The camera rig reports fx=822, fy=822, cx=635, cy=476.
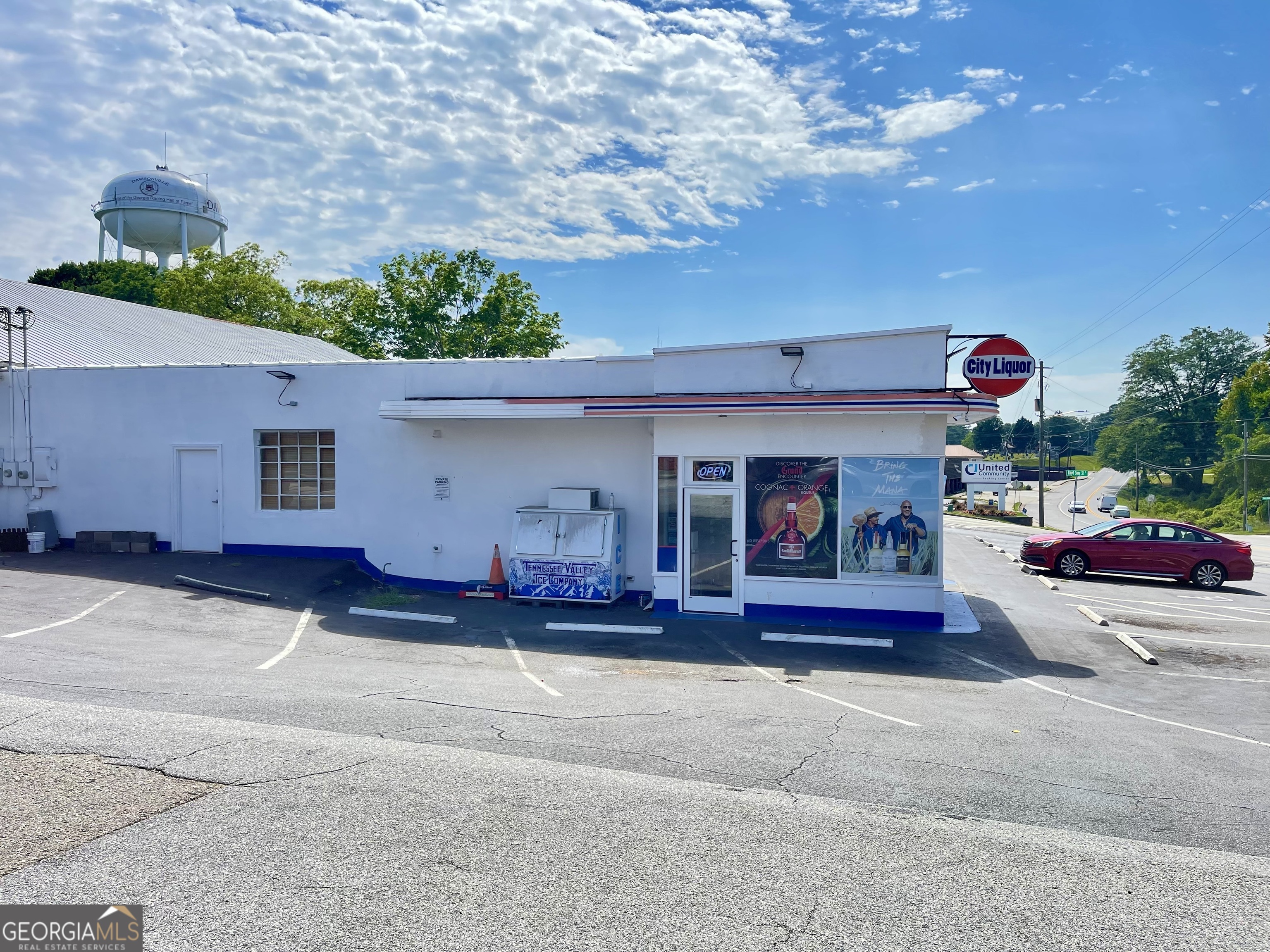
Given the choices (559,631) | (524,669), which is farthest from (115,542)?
(524,669)

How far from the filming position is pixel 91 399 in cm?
1670

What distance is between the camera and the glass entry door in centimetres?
1331

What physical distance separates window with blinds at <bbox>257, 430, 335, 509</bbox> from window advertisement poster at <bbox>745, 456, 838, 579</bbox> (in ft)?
26.9

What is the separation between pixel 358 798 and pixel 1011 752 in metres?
5.18

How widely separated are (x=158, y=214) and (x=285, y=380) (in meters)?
39.6

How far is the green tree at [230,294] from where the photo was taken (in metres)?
44.8

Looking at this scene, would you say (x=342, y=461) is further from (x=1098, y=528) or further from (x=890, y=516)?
(x=1098, y=528)

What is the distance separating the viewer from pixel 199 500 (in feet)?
53.8

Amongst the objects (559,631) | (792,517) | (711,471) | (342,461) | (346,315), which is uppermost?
(346,315)

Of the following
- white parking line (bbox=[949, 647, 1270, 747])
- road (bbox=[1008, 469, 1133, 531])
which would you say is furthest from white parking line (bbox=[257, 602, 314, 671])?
road (bbox=[1008, 469, 1133, 531])

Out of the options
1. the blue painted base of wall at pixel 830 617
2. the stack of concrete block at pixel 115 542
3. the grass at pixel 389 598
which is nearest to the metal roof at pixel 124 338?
the stack of concrete block at pixel 115 542

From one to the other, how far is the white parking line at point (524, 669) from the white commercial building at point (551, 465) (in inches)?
95.0

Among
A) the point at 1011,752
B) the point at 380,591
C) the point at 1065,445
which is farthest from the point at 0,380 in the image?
the point at 1065,445

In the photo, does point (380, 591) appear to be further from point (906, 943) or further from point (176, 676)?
point (906, 943)
